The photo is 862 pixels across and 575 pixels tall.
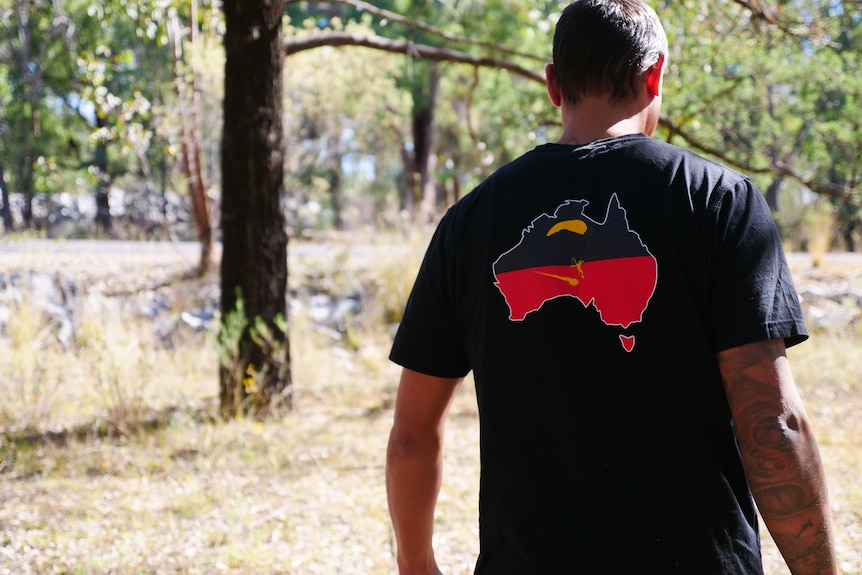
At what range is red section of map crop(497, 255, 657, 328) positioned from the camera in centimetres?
129

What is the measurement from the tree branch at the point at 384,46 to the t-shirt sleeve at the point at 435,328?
448 cm

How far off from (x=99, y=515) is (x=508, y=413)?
316 cm

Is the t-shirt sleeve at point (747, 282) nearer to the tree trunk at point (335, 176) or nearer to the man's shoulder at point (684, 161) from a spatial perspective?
the man's shoulder at point (684, 161)

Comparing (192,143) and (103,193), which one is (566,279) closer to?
(192,143)

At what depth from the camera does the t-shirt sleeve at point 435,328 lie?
155cm

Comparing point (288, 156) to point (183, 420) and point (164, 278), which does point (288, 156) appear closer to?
point (164, 278)

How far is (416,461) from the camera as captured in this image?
1626 mm

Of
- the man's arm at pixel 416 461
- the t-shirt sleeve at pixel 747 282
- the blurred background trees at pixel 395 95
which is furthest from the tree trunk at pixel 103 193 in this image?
the t-shirt sleeve at pixel 747 282

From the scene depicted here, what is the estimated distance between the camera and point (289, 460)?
4.65 metres

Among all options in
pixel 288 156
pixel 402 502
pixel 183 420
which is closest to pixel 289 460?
pixel 183 420

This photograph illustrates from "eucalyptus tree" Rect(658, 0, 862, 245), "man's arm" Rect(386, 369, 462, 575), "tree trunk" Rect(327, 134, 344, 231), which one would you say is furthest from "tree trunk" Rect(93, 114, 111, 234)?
"man's arm" Rect(386, 369, 462, 575)

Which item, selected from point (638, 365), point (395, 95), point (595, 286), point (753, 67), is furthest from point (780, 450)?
point (395, 95)

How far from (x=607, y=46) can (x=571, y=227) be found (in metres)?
0.38

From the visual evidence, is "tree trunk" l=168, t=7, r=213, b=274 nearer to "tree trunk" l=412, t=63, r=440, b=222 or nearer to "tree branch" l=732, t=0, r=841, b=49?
"tree branch" l=732, t=0, r=841, b=49
